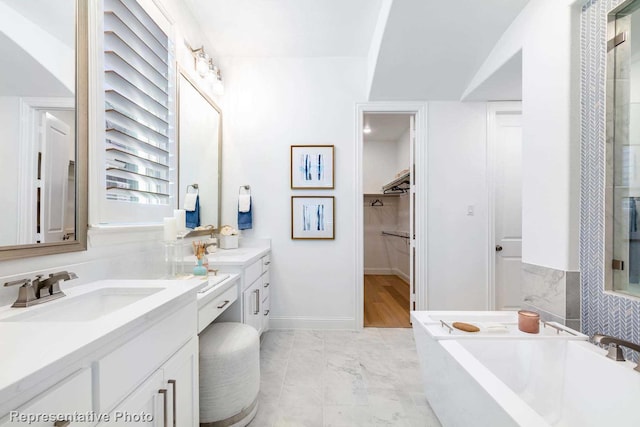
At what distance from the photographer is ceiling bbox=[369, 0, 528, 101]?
180 cm

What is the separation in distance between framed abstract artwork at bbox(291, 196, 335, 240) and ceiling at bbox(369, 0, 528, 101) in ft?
3.85

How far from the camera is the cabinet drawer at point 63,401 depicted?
511 millimetres

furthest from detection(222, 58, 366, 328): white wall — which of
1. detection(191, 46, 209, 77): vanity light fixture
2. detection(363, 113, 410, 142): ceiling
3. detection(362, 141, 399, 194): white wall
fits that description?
detection(362, 141, 399, 194): white wall

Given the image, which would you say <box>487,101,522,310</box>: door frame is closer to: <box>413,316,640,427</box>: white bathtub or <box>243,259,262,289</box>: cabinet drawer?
<box>413,316,640,427</box>: white bathtub

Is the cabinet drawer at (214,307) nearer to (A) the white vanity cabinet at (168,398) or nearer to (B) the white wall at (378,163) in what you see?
(A) the white vanity cabinet at (168,398)

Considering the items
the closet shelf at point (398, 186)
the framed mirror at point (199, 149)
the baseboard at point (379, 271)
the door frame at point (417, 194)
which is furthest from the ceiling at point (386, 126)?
the baseboard at point (379, 271)

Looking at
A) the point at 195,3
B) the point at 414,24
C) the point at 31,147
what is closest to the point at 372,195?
the point at 414,24

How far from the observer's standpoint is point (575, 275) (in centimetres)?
138

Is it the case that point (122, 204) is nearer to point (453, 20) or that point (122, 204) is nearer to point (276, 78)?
point (276, 78)

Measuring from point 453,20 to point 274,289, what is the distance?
2.71 metres

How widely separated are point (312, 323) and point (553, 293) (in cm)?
199

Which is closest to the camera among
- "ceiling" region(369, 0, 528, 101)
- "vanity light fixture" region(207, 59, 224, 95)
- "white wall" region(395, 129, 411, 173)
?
"ceiling" region(369, 0, 528, 101)

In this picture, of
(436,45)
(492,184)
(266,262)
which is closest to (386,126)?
(492,184)

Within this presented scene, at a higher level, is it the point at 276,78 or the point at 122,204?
the point at 276,78
